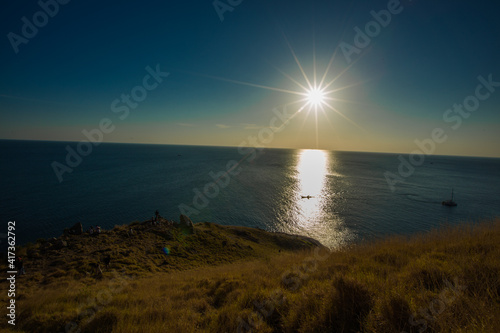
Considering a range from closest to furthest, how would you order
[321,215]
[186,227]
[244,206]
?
[186,227]
[321,215]
[244,206]

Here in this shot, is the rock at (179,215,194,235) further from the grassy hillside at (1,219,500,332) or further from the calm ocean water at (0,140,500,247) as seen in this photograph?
the grassy hillside at (1,219,500,332)

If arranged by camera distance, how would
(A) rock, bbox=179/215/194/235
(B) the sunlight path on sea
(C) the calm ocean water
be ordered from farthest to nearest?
(B) the sunlight path on sea < (C) the calm ocean water < (A) rock, bbox=179/215/194/235

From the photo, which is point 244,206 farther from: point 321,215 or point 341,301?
point 341,301

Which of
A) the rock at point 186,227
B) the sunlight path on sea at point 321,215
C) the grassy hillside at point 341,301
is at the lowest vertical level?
the sunlight path on sea at point 321,215

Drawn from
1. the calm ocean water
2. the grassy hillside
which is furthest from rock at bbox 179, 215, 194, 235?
the grassy hillside

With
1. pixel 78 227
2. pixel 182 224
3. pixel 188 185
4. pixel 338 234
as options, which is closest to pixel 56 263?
pixel 78 227

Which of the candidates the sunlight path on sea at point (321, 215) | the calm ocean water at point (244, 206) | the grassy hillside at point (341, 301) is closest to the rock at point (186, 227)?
the calm ocean water at point (244, 206)

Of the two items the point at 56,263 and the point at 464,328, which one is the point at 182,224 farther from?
the point at 464,328

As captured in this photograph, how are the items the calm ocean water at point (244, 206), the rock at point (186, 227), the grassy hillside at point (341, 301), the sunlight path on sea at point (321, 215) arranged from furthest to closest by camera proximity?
the sunlight path on sea at point (321, 215), the calm ocean water at point (244, 206), the rock at point (186, 227), the grassy hillside at point (341, 301)

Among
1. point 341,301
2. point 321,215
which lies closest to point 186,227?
point 341,301

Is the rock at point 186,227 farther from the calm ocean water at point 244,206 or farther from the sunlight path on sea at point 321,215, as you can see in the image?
the sunlight path on sea at point 321,215

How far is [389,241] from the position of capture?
972 centimetres

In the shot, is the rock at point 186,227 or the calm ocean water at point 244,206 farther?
the calm ocean water at point 244,206

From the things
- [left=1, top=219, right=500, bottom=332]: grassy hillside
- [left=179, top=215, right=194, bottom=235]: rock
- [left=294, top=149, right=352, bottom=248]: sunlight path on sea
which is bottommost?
[left=294, top=149, right=352, bottom=248]: sunlight path on sea
